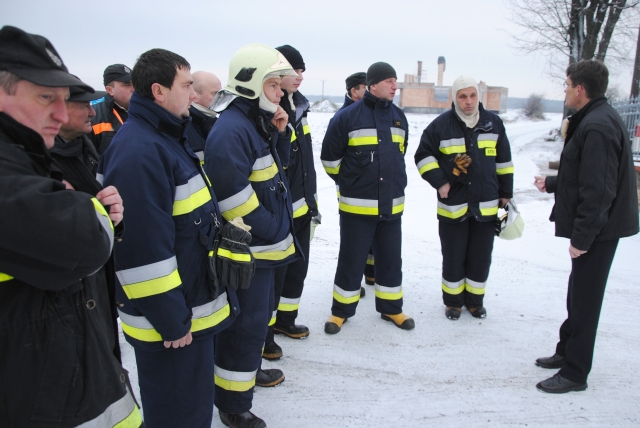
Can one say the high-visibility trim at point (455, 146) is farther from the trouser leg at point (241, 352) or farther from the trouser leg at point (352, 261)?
the trouser leg at point (241, 352)

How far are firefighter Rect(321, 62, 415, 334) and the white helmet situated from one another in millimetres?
1043

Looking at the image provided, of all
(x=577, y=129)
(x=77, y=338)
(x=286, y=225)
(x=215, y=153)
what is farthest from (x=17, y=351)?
(x=577, y=129)

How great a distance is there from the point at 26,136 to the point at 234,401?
204cm

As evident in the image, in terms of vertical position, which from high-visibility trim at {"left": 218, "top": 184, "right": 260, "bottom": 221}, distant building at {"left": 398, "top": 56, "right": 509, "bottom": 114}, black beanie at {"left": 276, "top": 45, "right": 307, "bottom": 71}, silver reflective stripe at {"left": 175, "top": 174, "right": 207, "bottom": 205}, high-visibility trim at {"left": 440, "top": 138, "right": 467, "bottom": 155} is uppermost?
black beanie at {"left": 276, "top": 45, "right": 307, "bottom": 71}

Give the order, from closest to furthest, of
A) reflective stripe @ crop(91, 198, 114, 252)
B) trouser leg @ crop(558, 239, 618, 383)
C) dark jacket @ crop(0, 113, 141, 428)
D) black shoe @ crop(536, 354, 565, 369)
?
dark jacket @ crop(0, 113, 141, 428)
reflective stripe @ crop(91, 198, 114, 252)
trouser leg @ crop(558, 239, 618, 383)
black shoe @ crop(536, 354, 565, 369)

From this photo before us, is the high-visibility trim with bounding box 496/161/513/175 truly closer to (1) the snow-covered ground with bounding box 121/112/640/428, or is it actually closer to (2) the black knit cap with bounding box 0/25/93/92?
(1) the snow-covered ground with bounding box 121/112/640/428

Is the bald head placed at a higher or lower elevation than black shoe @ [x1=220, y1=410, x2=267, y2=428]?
higher

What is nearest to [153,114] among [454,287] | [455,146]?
[455,146]

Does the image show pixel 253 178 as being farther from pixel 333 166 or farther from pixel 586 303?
pixel 586 303

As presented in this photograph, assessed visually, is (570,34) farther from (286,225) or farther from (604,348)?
(286,225)

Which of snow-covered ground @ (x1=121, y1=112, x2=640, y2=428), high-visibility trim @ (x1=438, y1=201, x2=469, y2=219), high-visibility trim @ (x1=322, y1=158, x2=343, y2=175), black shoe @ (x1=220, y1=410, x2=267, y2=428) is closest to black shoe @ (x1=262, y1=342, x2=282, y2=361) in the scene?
snow-covered ground @ (x1=121, y1=112, x2=640, y2=428)

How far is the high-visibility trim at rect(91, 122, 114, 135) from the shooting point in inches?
164

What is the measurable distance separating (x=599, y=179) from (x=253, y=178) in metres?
2.31

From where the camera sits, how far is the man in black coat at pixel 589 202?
322 cm
